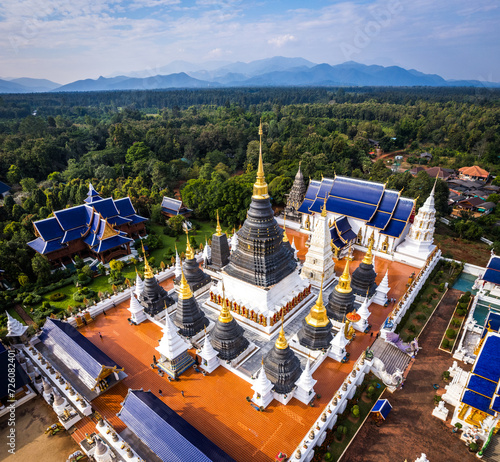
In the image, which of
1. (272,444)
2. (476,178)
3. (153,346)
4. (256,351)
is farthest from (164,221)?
(476,178)

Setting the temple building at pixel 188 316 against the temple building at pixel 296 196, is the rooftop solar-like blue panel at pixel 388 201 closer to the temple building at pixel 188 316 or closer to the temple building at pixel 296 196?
the temple building at pixel 296 196

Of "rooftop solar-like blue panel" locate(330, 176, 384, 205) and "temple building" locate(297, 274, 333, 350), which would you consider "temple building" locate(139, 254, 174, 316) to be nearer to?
"temple building" locate(297, 274, 333, 350)

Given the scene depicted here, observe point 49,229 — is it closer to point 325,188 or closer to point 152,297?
point 152,297

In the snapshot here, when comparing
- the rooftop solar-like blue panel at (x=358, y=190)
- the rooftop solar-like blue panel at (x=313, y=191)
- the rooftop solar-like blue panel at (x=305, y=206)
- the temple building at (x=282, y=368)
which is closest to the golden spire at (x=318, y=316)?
the temple building at (x=282, y=368)

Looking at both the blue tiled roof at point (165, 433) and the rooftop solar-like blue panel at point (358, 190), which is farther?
the rooftop solar-like blue panel at point (358, 190)

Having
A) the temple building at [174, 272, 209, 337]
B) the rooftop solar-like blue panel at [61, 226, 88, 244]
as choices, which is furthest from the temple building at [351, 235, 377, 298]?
the rooftop solar-like blue panel at [61, 226, 88, 244]

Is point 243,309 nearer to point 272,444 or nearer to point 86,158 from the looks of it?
point 272,444
